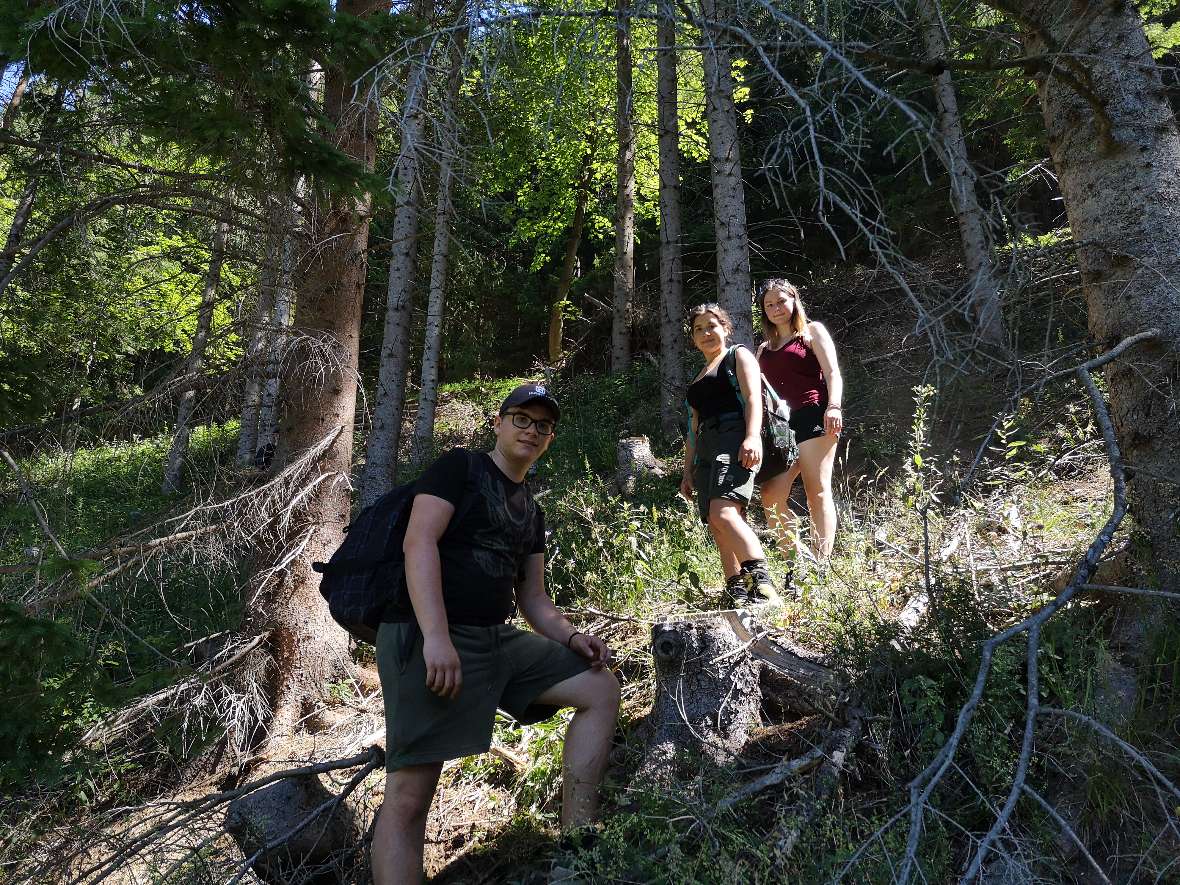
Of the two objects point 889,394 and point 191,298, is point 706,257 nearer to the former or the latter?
point 889,394

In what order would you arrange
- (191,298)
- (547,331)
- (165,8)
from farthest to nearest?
1. (547,331)
2. (191,298)
3. (165,8)

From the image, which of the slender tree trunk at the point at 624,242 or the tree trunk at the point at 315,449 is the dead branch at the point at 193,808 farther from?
the slender tree trunk at the point at 624,242

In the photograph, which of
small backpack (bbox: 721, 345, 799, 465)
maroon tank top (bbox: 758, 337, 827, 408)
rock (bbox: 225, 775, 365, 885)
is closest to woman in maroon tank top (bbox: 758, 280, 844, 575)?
maroon tank top (bbox: 758, 337, 827, 408)

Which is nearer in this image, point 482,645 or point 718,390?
point 482,645

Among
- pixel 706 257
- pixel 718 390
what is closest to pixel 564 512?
pixel 718 390

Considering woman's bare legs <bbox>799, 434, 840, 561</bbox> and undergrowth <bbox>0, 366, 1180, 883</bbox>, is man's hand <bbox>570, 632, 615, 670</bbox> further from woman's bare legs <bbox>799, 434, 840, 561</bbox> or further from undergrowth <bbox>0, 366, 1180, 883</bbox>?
woman's bare legs <bbox>799, 434, 840, 561</bbox>

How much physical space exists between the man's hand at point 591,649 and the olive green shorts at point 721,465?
134 cm

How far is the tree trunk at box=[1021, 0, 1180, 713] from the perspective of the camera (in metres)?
3.29

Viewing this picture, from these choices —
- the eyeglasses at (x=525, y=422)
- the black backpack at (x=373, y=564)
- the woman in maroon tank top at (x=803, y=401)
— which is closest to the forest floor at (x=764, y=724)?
the woman in maroon tank top at (x=803, y=401)

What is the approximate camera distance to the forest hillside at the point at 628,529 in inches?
109

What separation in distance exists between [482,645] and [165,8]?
3223 millimetres

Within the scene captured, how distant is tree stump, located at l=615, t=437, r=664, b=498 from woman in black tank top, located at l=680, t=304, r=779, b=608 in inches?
172

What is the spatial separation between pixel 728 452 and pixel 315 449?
107 inches

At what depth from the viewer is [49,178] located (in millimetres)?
5262
